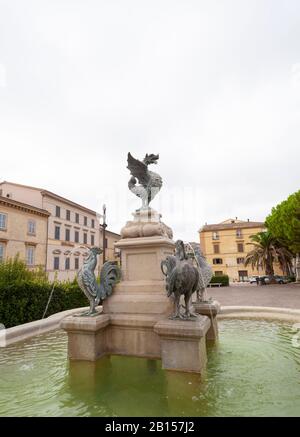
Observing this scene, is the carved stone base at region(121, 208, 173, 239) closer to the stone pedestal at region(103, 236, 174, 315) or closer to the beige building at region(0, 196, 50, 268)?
the stone pedestal at region(103, 236, 174, 315)

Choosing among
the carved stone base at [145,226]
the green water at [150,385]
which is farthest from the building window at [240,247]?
the carved stone base at [145,226]

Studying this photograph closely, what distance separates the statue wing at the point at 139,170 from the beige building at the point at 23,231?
21528 mm

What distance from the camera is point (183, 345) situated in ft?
10.3

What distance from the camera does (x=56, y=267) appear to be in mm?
30922

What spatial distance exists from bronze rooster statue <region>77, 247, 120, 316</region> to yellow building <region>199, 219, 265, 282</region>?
154 ft

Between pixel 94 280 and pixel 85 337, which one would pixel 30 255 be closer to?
pixel 94 280

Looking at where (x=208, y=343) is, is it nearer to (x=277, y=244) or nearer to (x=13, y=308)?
(x=13, y=308)

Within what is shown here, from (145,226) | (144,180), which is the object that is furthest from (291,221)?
(145,226)

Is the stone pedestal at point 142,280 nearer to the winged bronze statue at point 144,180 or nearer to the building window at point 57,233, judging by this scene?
the winged bronze statue at point 144,180

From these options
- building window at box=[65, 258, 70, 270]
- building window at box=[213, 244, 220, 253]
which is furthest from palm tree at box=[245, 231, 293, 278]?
building window at box=[65, 258, 70, 270]

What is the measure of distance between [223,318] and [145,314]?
13.5 ft

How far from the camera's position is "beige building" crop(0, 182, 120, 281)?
2941 cm
